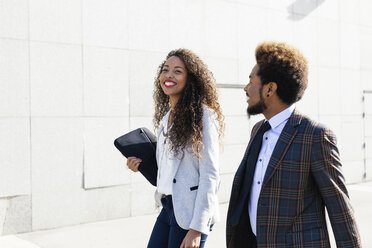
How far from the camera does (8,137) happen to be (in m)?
6.02

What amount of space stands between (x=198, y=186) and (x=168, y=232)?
42 cm

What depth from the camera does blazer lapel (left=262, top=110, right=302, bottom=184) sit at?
227cm

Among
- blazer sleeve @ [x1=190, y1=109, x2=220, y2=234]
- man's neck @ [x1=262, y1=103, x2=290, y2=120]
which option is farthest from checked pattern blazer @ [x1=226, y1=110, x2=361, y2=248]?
blazer sleeve @ [x1=190, y1=109, x2=220, y2=234]

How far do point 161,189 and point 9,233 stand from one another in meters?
3.94

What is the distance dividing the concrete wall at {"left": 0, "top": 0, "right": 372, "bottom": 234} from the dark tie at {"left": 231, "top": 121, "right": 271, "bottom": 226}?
174 inches

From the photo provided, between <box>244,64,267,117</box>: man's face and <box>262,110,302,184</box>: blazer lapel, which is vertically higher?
<box>244,64,267,117</box>: man's face

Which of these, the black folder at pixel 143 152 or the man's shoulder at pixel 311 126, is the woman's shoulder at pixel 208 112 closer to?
the black folder at pixel 143 152

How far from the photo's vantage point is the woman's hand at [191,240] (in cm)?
268

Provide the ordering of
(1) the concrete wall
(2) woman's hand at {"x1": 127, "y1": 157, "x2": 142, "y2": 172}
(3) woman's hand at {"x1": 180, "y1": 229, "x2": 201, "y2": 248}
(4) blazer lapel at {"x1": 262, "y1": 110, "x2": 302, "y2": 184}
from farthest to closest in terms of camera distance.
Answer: (1) the concrete wall, (2) woman's hand at {"x1": 127, "y1": 157, "x2": 142, "y2": 172}, (3) woman's hand at {"x1": 180, "y1": 229, "x2": 201, "y2": 248}, (4) blazer lapel at {"x1": 262, "y1": 110, "x2": 302, "y2": 184}

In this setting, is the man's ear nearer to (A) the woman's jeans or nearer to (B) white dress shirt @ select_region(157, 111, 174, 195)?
(B) white dress shirt @ select_region(157, 111, 174, 195)

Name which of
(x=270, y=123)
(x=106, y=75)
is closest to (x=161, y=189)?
(x=270, y=123)

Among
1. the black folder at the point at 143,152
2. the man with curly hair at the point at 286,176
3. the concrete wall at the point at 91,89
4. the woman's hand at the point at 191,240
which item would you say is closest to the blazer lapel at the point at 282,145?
the man with curly hair at the point at 286,176

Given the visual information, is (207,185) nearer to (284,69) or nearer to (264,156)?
(264,156)

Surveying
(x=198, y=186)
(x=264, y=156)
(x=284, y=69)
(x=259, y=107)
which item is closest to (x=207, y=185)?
(x=198, y=186)
